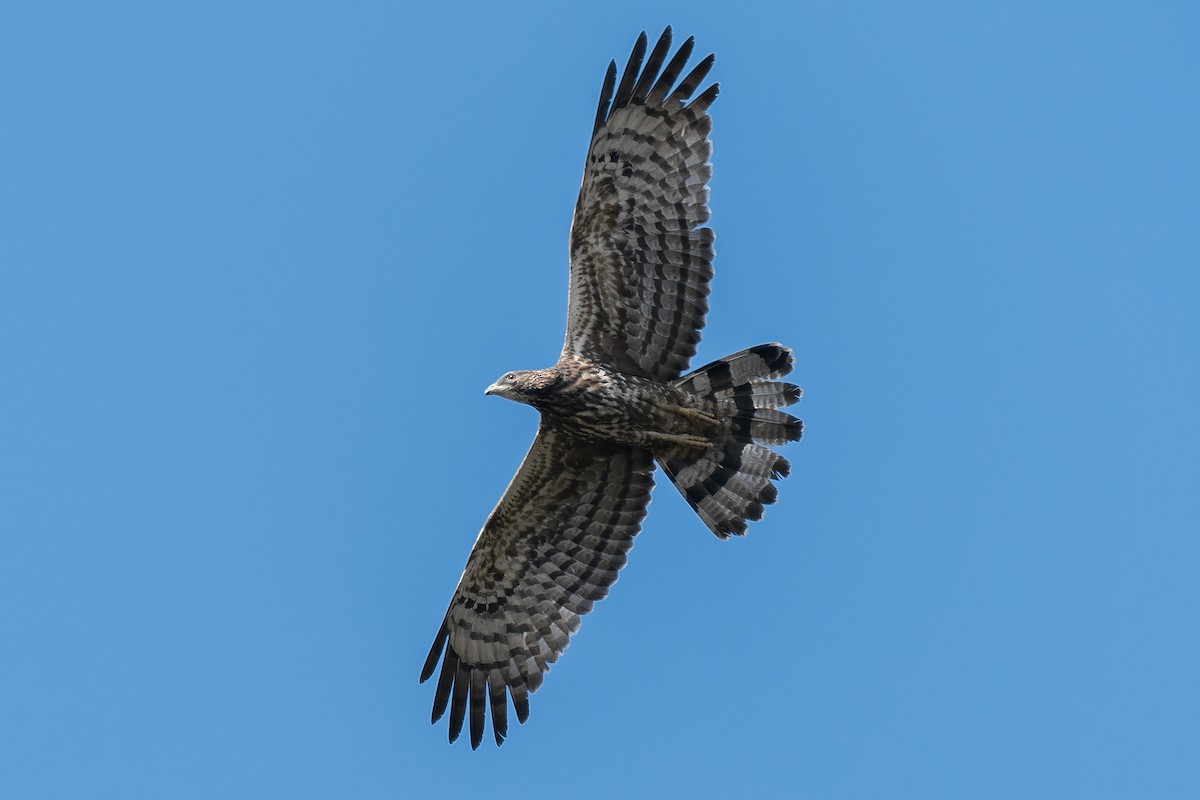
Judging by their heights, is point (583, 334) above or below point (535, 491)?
above

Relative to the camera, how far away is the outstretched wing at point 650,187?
46.2ft

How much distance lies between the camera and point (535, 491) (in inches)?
584

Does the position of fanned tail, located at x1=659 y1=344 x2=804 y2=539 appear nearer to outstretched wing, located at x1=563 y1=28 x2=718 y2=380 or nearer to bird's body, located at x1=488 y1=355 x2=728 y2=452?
bird's body, located at x1=488 y1=355 x2=728 y2=452

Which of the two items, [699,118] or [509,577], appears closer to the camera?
[699,118]

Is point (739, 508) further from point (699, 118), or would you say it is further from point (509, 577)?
point (699, 118)

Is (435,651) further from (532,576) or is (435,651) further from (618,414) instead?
(618,414)

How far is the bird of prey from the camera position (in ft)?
Result: 46.2

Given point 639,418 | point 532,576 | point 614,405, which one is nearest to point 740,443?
point 639,418

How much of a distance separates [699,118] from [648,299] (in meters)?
1.41

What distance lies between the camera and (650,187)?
14.1 m

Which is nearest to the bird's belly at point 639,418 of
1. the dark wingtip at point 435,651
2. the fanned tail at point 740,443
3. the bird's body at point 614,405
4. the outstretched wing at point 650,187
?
the bird's body at point 614,405

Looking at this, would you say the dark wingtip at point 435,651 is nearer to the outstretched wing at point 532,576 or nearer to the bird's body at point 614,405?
the outstretched wing at point 532,576

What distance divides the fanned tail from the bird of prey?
11mm

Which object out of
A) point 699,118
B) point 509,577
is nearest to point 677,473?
point 509,577
